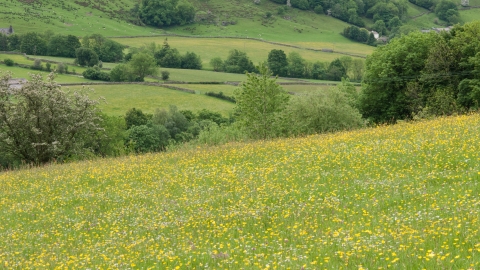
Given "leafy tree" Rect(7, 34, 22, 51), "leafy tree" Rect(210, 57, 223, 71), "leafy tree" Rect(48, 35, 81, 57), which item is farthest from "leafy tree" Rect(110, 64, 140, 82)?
"leafy tree" Rect(7, 34, 22, 51)

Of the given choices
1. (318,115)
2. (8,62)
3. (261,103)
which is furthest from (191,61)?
(318,115)

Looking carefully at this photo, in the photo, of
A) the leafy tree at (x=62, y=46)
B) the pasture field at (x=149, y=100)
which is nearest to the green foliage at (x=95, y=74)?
the pasture field at (x=149, y=100)

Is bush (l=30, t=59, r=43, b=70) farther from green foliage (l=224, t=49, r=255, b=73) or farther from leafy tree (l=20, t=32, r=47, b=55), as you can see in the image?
green foliage (l=224, t=49, r=255, b=73)

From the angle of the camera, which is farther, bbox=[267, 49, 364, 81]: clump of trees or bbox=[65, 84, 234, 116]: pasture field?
bbox=[267, 49, 364, 81]: clump of trees

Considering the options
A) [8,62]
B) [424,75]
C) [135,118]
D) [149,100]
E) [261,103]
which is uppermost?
[424,75]

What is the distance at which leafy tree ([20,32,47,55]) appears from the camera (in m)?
180

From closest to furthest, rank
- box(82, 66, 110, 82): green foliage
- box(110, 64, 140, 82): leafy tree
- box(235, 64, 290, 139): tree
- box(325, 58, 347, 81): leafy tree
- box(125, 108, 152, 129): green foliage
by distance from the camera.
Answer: box(235, 64, 290, 139): tree < box(125, 108, 152, 129): green foliage < box(82, 66, 110, 82): green foliage < box(110, 64, 140, 82): leafy tree < box(325, 58, 347, 81): leafy tree

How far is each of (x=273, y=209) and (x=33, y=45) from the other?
18955 cm

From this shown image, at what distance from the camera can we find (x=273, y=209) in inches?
520

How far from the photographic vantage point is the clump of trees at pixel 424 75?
59406 mm

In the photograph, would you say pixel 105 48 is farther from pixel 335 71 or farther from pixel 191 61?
pixel 335 71

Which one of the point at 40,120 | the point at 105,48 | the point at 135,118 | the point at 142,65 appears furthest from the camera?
the point at 105,48

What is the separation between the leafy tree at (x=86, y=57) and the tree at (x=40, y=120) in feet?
437

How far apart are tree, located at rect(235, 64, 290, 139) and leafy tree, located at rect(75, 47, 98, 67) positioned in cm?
11507
